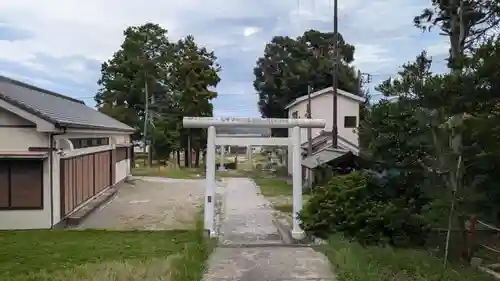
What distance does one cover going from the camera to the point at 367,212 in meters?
9.52

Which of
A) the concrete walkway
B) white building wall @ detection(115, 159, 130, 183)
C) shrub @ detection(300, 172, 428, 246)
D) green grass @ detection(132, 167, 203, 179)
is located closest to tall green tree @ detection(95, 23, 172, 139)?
green grass @ detection(132, 167, 203, 179)

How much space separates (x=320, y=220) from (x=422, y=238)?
2.05m

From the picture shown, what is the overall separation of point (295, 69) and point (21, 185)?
29470 mm

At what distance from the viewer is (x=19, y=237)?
11.1m

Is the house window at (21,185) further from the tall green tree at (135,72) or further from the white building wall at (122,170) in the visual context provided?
the tall green tree at (135,72)

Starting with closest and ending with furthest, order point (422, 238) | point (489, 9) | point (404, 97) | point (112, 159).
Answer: point (422, 238)
point (404, 97)
point (489, 9)
point (112, 159)

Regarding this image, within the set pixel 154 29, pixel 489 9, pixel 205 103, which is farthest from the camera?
pixel 154 29

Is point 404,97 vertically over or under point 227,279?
over

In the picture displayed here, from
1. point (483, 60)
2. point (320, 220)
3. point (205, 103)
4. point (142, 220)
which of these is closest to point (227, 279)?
point (320, 220)

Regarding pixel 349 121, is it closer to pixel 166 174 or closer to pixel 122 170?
pixel 166 174

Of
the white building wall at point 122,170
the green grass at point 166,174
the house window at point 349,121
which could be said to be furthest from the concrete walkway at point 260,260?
the house window at point 349,121

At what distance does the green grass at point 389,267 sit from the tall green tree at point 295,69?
1224 inches

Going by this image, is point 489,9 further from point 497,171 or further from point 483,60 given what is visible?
point 497,171

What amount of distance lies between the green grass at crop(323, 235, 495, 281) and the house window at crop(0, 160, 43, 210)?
7.97 metres
